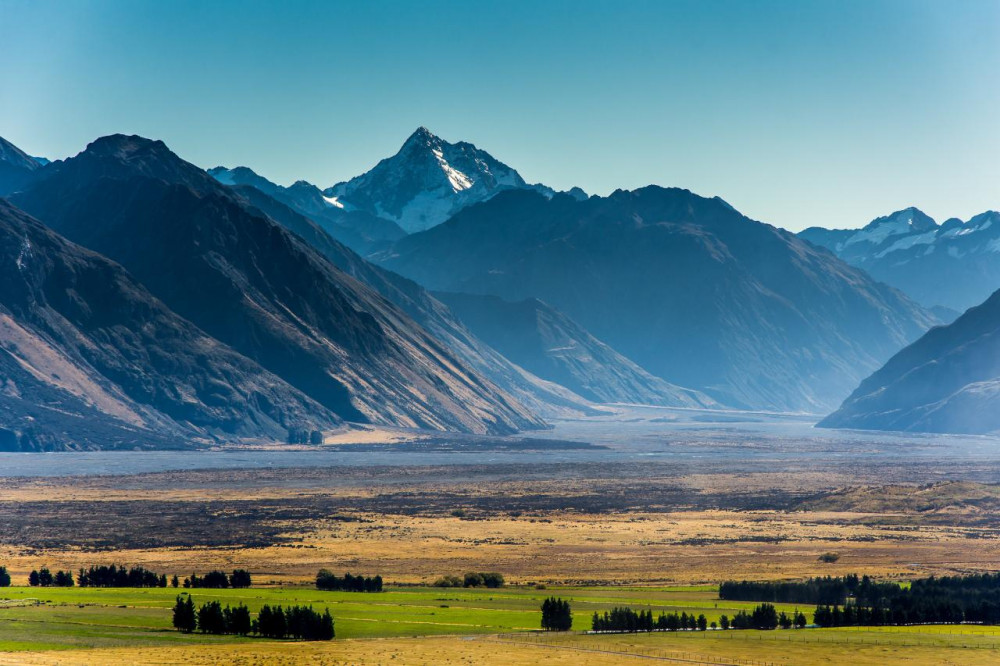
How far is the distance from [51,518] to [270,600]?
75.9m

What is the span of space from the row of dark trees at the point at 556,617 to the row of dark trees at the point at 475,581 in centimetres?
2233

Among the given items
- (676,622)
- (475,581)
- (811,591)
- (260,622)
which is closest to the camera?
(260,622)

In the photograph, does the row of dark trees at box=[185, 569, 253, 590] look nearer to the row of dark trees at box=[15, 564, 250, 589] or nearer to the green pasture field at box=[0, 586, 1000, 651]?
the row of dark trees at box=[15, 564, 250, 589]

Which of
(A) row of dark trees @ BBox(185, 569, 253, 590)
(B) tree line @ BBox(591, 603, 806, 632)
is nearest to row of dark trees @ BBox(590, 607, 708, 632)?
(B) tree line @ BBox(591, 603, 806, 632)

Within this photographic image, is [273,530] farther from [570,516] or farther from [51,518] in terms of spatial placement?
[570,516]

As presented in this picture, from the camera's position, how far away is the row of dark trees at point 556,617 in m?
79.9

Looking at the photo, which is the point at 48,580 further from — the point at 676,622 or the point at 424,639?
the point at 676,622

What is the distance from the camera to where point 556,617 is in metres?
80.0

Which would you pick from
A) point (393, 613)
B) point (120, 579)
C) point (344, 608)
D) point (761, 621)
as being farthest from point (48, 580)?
point (761, 621)

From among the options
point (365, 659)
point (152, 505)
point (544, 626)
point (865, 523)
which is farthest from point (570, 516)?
point (365, 659)

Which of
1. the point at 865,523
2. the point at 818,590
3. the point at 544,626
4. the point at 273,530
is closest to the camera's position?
the point at 544,626

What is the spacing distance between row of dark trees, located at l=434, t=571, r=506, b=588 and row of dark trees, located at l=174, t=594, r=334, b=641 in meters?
25.3

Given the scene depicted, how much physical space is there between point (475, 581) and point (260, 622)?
28835 mm

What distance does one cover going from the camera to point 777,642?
73.8 metres
